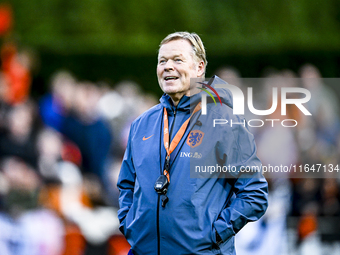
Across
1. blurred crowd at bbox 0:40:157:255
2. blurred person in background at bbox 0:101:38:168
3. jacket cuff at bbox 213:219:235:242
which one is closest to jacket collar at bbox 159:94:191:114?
jacket cuff at bbox 213:219:235:242

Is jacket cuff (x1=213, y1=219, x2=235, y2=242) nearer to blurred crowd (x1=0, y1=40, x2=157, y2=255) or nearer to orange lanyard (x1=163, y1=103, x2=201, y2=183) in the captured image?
orange lanyard (x1=163, y1=103, x2=201, y2=183)

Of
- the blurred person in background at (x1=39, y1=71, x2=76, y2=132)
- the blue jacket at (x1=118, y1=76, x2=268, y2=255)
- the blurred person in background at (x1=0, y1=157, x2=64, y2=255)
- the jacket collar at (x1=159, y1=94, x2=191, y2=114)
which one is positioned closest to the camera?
the blue jacket at (x1=118, y1=76, x2=268, y2=255)

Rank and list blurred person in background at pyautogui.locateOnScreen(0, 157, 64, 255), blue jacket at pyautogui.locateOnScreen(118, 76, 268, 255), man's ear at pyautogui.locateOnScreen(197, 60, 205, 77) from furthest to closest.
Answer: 1. blurred person in background at pyautogui.locateOnScreen(0, 157, 64, 255)
2. man's ear at pyautogui.locateOnScreen(197, 60, 205, 77)
3. blue jacket at pyautogui.locateOnScreen(118, 76, 268, 255)

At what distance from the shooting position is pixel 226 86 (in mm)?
3400

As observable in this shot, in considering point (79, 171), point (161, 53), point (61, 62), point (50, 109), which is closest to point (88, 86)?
point (50, 109)

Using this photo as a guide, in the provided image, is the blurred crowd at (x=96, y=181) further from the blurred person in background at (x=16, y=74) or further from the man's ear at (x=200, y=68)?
the man's ear at (x=200, y=68)

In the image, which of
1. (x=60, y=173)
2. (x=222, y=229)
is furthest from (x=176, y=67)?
(x=60, y=173)

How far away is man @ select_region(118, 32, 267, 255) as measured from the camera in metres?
2.93

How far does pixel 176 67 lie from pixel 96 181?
416 centimetres

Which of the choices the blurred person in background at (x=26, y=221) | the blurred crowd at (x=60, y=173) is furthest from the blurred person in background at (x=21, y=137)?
the blurred person in background at (x=26, y=221)

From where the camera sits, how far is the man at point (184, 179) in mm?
2930

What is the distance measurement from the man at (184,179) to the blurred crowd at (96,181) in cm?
304

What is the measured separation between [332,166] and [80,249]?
11.8 ft

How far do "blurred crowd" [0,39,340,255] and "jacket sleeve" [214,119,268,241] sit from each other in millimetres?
3009
